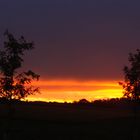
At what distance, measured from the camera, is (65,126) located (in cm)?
8125

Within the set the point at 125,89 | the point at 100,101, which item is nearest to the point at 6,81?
the point at 125,89

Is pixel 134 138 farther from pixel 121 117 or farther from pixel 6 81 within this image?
pixel 121 117

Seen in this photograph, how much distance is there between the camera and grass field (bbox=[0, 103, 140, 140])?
71562 mm

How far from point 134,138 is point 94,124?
14.4 meters

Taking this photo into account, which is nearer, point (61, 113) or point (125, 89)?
point (125, 89)

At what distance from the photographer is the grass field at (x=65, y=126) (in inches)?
2817

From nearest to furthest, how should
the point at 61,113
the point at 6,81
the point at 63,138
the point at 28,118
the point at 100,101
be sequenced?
the point at 6,81 → the point at 63,138 → the point at 28,118 → the point at 61,113 → the point at 100,101

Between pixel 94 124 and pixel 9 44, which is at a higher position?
pixel 9 44

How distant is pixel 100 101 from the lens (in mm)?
142750

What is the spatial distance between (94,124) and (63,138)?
1684 cm

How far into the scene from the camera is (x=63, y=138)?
70312 millimetres

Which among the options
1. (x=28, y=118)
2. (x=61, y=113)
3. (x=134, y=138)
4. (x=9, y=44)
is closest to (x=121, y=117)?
(x=61, y=113)

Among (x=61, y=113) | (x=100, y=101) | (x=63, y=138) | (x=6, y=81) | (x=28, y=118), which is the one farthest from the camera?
(x=100, y=101)

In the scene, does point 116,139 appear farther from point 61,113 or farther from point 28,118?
point 61,113
